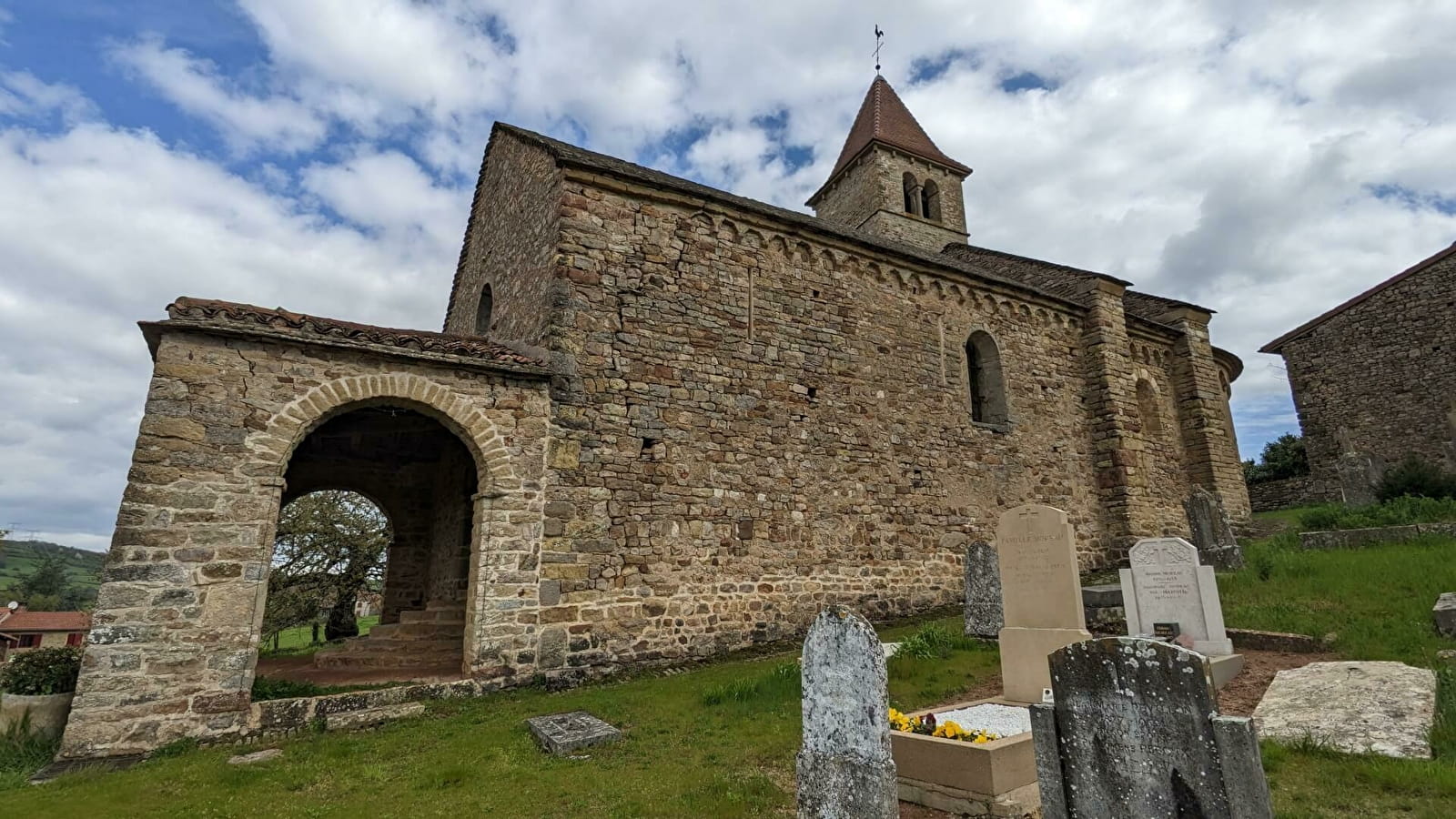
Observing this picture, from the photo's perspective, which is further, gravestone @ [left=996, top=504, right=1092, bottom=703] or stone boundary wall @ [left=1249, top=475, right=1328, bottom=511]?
stone boundary wall @ [left=1249, top=475, right=1328, bottom=511]

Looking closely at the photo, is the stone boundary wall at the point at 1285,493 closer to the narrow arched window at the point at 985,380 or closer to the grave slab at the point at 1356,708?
the narrow arched window at the point at 985,380

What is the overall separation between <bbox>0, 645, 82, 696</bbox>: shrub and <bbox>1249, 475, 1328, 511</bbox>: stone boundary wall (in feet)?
87.7

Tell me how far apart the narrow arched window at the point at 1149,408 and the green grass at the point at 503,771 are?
11615mm

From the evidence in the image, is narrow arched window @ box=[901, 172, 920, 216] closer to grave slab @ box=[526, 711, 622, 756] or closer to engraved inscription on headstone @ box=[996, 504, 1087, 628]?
engraved inscription on headstone @ box=[996, 504, 1087, 628]

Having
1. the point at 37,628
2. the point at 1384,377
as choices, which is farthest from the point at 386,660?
the point at 37,628

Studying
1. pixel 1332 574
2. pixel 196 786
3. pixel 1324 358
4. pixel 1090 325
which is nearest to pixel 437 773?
pixel 196 786

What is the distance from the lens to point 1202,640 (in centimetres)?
715

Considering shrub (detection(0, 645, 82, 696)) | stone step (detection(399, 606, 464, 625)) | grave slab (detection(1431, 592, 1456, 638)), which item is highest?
grave slab (detection(1431, 592, 1456, 638))

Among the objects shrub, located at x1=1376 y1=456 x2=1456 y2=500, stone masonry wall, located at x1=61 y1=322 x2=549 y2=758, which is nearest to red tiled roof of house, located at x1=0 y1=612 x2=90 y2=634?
stone masonry wall, located at x1=61 y1=322 x2=549 y2=758

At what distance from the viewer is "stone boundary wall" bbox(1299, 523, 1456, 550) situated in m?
10.8

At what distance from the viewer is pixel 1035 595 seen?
718 centimetres

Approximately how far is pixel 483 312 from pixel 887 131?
55.5 ft

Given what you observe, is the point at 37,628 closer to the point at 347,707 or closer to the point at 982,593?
the point at 347,707

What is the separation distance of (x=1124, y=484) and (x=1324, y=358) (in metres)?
11.9
